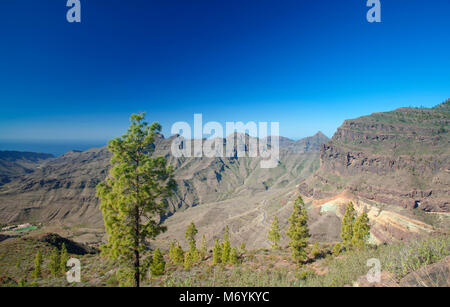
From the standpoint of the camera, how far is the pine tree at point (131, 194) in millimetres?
11484

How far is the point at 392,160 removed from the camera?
100188 mm

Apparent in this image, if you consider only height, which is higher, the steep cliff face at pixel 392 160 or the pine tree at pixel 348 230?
the steep cliff face at pixel 392 160

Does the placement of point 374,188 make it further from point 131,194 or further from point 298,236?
point 131,194

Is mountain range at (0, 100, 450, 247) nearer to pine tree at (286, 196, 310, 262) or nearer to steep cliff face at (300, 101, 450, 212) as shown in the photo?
steep cliff face at (300, 101, 450, 212)

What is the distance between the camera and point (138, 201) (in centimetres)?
1154

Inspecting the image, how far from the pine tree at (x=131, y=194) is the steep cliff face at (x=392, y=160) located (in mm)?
103096

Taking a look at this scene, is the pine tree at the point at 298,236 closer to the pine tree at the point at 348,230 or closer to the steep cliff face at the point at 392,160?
the pine tree at the point at 348,230
